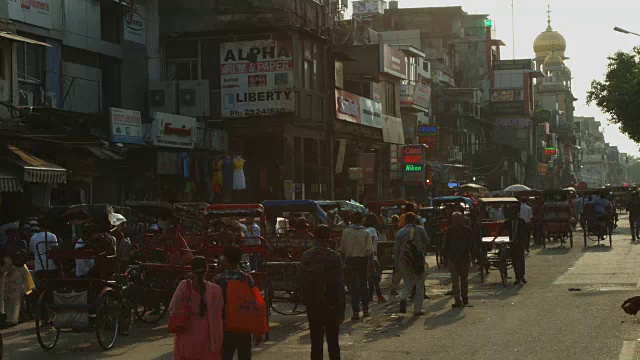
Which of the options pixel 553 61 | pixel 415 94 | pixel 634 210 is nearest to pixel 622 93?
pixel 415 94

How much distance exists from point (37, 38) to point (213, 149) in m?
7.81

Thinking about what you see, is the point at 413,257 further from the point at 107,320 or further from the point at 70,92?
the point at 70,92

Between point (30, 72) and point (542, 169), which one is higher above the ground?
point (30, 72)

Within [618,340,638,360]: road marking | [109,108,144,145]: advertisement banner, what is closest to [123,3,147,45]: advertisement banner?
[109,108,144,145]: advertisement banner

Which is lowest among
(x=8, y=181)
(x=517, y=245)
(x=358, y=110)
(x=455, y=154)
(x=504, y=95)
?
(x=517, y=245)

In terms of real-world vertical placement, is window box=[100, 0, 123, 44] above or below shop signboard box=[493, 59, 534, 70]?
below

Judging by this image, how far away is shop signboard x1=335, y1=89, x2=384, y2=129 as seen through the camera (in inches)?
1673

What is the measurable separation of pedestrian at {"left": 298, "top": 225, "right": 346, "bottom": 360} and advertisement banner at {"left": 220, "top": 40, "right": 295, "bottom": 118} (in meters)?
24.2

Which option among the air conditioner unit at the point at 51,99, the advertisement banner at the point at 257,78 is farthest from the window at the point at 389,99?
the air conditioner unit at the point at 51,99

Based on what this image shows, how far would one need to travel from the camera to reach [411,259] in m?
19.1

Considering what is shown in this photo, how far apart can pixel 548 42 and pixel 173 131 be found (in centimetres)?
14571

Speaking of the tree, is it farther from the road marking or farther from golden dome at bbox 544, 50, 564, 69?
golden dome at bbox 544, 50, 564, 69

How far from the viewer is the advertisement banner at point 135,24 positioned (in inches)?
1372

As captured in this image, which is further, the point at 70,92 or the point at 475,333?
the point at 70,92
